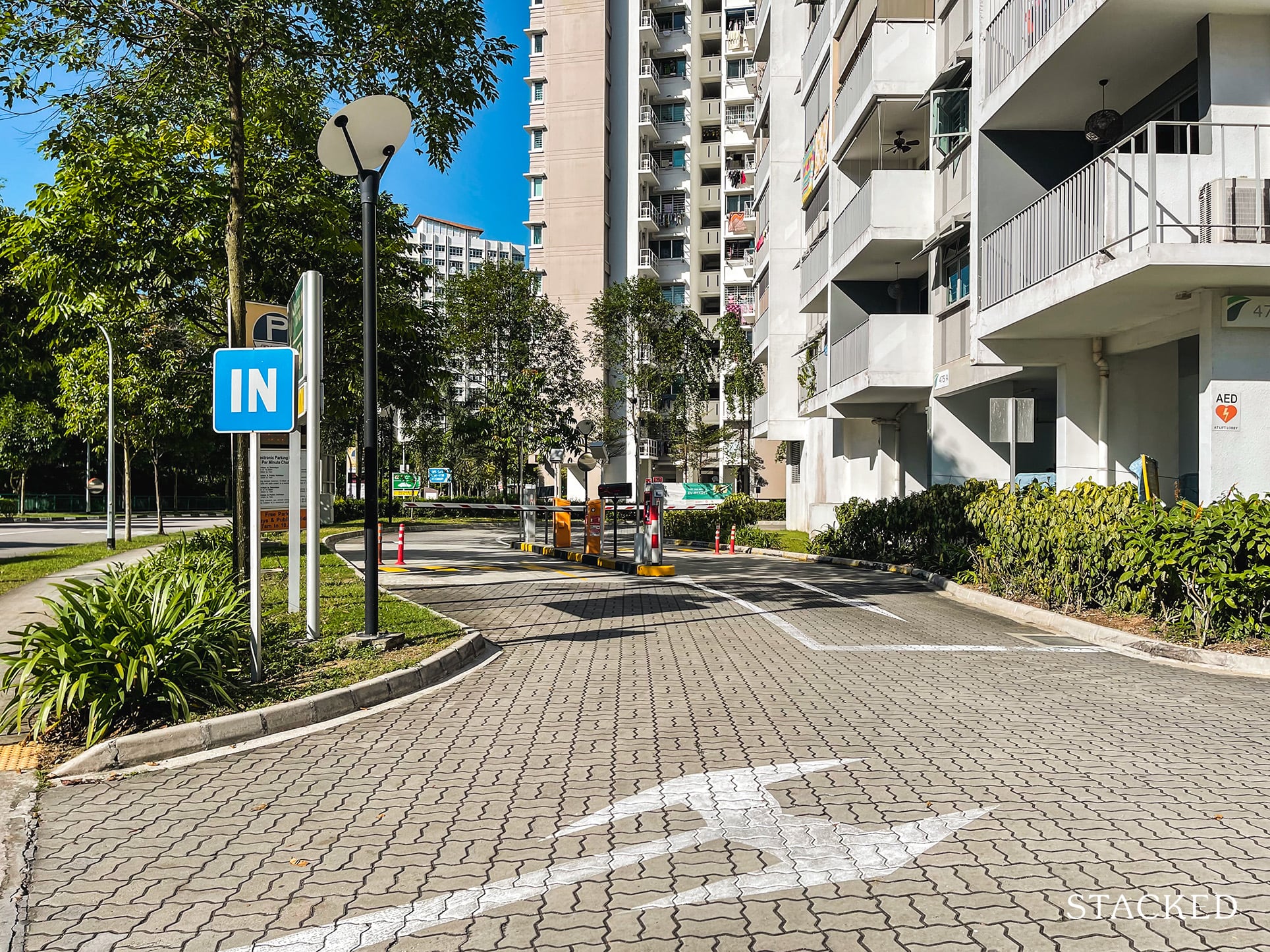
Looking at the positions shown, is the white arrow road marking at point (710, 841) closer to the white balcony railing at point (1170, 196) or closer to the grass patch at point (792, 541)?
the white balcony railing at point (1170, 196)

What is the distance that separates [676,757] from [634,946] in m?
2.57

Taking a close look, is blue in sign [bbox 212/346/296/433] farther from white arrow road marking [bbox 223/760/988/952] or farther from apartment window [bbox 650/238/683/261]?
apartment window [bbox 650/238/683/261]

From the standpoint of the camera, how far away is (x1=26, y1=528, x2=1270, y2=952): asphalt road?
3.75 m

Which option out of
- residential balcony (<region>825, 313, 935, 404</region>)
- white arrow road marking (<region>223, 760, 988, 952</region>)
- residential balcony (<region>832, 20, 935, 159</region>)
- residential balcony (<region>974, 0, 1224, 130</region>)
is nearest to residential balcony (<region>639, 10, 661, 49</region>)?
residential balcony (<region>832, 20, 935, 159</region>)

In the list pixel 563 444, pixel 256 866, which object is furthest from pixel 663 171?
pixel 256 866

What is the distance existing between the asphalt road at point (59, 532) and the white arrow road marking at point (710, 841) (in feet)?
77.2

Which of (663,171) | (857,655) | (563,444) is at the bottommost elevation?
(857,655)

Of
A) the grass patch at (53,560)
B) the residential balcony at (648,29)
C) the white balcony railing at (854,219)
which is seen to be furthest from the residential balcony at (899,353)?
the residential balcony at (648,29)

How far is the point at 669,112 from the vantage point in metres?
72.6

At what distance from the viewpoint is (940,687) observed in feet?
27.5

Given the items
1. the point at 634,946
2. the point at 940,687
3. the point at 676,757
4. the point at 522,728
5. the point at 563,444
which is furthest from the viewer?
the point at 563,444

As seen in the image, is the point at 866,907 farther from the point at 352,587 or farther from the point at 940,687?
the point at 352,587

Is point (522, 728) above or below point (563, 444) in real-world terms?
below

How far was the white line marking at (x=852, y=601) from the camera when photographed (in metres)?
13.4
